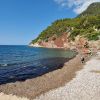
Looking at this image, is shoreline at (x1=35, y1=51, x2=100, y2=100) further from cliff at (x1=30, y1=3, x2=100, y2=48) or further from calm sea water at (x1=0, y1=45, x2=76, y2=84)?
cliff at (x1=30, y1=3, x2=100, y2=48)

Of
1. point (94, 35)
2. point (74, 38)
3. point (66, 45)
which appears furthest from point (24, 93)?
point (66, 45)

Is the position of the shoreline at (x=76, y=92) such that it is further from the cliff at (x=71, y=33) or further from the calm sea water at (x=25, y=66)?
the cliff at (x=71, y=33)

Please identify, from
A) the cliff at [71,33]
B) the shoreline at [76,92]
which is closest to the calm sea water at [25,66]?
the shoreline at [76,92]

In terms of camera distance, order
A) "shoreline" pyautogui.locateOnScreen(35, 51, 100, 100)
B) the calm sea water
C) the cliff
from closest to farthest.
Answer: "shoreline" pyautogui.locateOnScreen(35, 51, 100, 100), the calm sea water, the cliff

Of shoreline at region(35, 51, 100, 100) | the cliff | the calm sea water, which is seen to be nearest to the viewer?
shoreline at region(35, 51, 100, 100)

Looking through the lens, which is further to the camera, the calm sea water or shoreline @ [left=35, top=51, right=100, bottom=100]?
the calm sea water

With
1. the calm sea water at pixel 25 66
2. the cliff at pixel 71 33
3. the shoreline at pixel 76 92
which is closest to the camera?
the shoreline at pixel 76 92

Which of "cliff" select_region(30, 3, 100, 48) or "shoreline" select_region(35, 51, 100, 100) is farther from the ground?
"cliff" select_region(30, 3, 100, 48)

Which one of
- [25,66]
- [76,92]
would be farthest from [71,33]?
[76,92]

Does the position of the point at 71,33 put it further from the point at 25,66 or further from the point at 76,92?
the point at 76,92

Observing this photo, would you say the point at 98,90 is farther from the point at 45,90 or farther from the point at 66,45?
the point at 66,45

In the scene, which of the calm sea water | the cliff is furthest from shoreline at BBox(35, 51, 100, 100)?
the cliff

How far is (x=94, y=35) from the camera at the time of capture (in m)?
125

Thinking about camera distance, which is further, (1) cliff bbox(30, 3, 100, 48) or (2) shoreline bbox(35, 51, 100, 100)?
(1) cliff bbox(30, 3, 100, 48)
